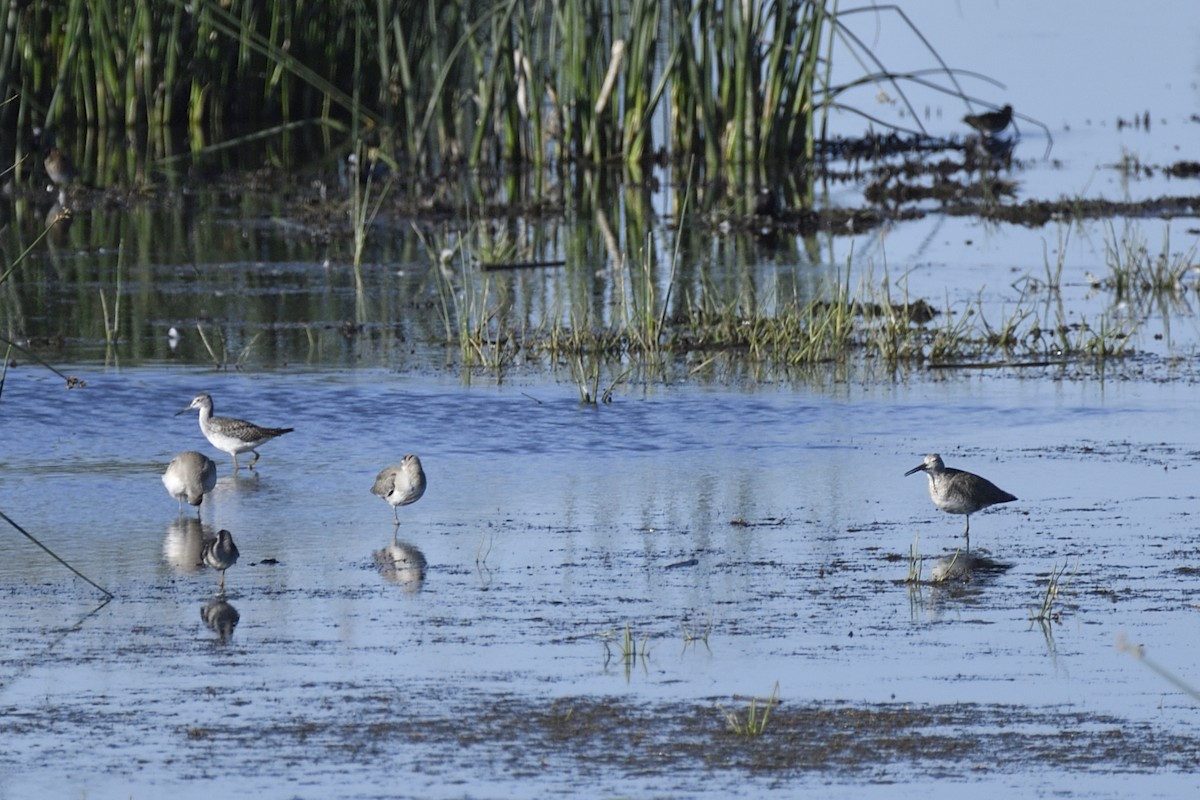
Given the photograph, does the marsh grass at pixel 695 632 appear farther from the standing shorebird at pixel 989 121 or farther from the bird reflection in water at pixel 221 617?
the standing shorebird at pixel 989 121

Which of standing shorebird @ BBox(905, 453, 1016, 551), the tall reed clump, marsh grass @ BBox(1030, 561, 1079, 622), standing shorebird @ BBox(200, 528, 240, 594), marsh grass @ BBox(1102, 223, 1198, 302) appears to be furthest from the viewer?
the tall reed clump

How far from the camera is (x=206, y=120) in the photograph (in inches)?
1059

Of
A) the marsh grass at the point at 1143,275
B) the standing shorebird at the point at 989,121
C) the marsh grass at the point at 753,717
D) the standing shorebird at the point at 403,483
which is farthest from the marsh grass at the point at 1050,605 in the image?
the standing shorebird at the point at 989,121

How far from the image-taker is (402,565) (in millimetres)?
8016

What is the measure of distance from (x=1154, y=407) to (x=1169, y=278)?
14.9 ft

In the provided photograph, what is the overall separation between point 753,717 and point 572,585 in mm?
1868

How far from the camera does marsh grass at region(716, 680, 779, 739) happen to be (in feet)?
19.1

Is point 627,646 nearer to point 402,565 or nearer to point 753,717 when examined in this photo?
point 753,717

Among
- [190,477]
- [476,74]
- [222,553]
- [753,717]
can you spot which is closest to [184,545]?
[190,477]

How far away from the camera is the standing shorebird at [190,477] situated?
8883 mm

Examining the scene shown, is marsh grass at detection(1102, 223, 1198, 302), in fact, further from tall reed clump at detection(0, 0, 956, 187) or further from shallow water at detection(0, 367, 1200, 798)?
tall reed clump at detection(0, 0, 956, 187)

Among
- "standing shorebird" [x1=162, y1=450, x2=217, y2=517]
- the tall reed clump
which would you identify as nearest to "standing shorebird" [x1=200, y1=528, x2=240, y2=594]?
"standing shorebird" [x1=162, y1=450, x2=217, y2=517]

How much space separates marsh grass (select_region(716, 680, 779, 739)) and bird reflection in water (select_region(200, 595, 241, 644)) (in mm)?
1788

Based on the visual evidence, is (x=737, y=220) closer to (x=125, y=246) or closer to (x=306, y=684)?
(x=125, y=246)
